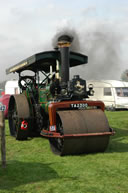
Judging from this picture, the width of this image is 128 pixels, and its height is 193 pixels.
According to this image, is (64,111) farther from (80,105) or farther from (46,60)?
(46,60)

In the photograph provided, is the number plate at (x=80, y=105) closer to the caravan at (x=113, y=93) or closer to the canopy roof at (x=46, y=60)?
the canopy roof at (x=46, y=60)

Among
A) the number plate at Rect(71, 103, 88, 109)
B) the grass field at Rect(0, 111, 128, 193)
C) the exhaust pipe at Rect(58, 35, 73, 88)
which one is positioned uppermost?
the exhaust pipe at Rect(58, 35, 73, 88)

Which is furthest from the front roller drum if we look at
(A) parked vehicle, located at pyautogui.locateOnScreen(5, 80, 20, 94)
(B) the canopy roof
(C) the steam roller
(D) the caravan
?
(A) parked vehicle, located at pyautogui.locateOnScreen(5, 80, 20, 94)

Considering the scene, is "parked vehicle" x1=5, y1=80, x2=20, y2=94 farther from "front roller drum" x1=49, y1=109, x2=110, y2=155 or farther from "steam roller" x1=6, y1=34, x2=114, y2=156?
"front roller drum" x1=49, y1=109, x2=110, y2=155

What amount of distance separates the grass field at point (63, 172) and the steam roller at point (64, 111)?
314 mm

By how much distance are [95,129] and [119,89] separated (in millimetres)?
14084

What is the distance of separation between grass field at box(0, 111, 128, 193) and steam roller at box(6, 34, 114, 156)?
31 centimetres

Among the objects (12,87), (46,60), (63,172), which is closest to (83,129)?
(63,172)

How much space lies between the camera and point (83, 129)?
18.7 feet

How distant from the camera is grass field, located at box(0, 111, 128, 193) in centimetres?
400

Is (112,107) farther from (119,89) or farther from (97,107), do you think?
(97,107)

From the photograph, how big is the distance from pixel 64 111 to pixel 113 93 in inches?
544

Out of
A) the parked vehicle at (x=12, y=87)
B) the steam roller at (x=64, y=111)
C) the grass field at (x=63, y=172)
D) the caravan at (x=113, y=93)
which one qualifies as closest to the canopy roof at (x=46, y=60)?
the steam roller at (x=64, y=111)

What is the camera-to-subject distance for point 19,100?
7859 mm
